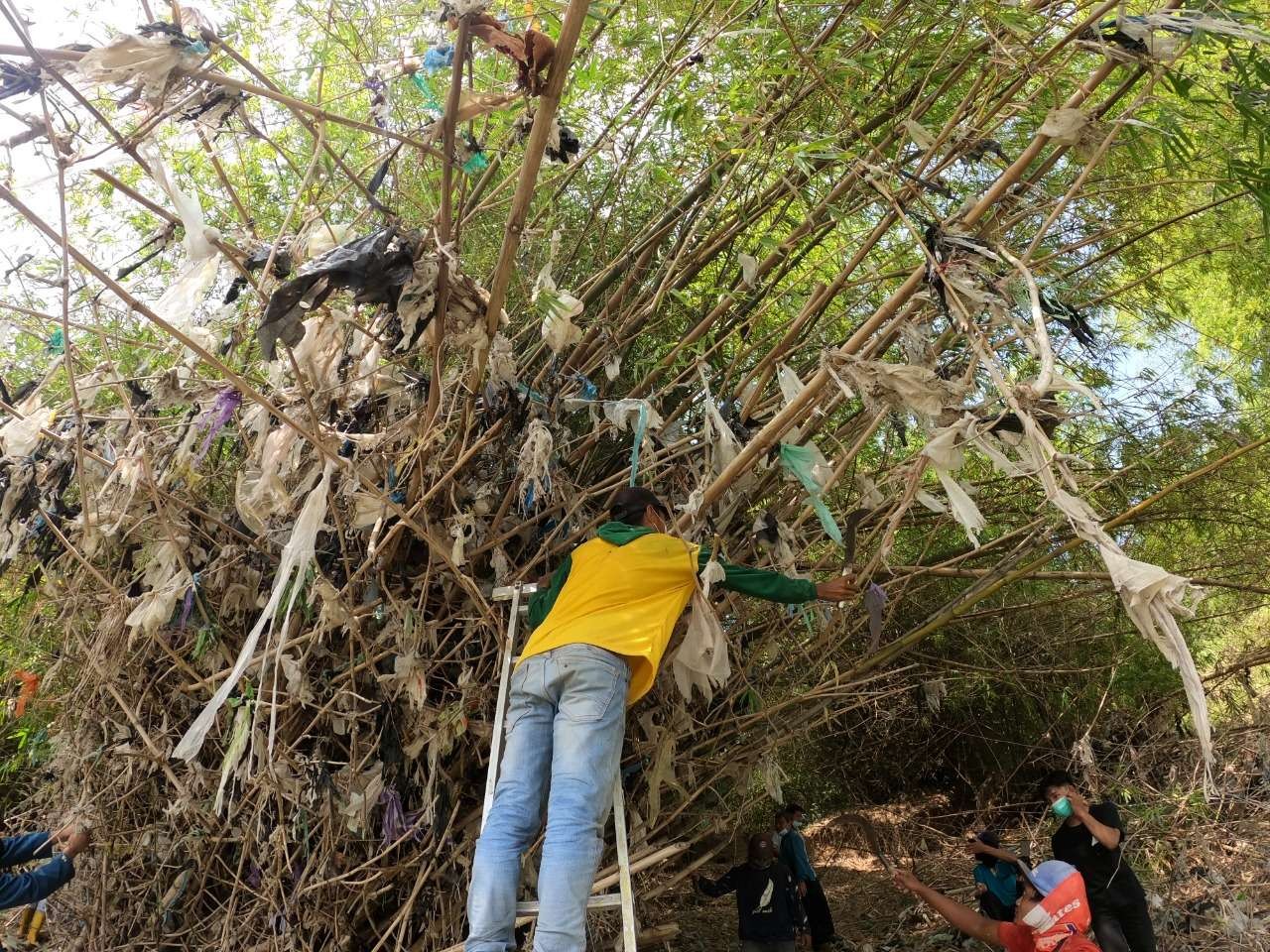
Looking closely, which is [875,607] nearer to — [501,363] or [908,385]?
[908,385]

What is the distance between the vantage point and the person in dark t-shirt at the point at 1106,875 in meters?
3.03

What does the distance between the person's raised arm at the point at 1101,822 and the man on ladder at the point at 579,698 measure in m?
1.60

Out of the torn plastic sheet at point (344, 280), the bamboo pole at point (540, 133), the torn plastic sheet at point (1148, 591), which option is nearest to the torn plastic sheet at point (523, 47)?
the bamboo pole at point (540, 133)

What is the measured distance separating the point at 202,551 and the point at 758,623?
1.70m

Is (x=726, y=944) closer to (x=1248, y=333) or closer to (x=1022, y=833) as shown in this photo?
(x=1022, y=833)

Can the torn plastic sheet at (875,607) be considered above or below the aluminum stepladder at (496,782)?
above

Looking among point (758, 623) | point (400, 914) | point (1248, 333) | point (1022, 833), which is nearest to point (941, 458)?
point (758, 623)

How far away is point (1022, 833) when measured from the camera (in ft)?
12.9

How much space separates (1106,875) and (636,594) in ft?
7.24

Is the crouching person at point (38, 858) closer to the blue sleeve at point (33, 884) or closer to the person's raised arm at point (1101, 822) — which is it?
the blue sleeve at point (33, 884)

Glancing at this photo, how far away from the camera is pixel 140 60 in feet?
4.63

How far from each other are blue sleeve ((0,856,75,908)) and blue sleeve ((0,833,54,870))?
42 millimetres

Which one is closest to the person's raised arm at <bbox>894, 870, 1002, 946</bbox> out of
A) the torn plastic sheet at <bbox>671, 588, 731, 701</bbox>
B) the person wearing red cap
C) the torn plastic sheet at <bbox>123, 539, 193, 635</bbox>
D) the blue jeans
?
the person wearing red cap

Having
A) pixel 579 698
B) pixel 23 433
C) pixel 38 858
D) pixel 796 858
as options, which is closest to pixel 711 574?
pixel 579 698
